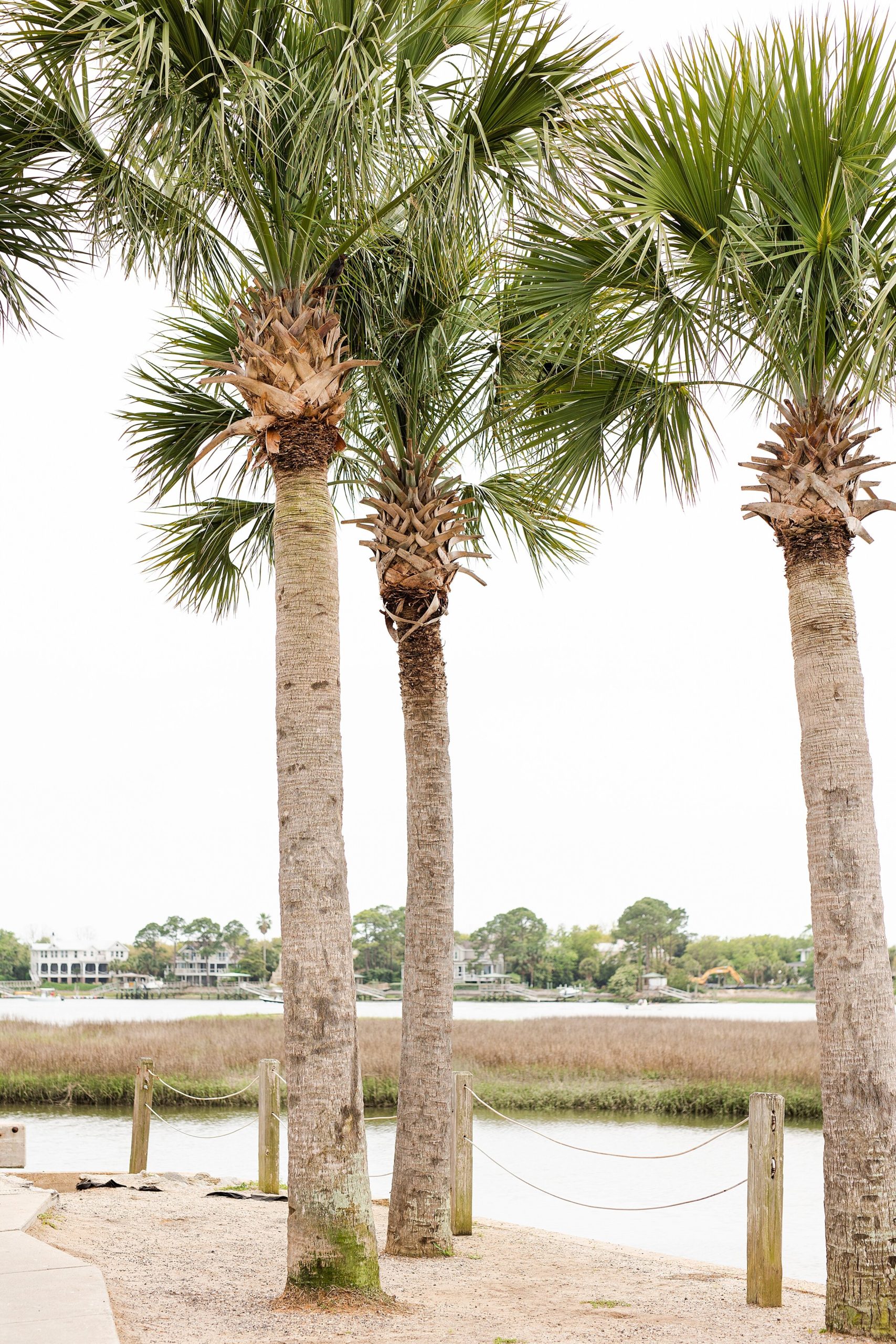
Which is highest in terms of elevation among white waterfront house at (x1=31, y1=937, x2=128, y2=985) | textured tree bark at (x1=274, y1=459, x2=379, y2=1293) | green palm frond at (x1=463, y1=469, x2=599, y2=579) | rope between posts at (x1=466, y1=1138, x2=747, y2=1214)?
green palm frond at (x1=463, y1=469, x2=599, y2=579)

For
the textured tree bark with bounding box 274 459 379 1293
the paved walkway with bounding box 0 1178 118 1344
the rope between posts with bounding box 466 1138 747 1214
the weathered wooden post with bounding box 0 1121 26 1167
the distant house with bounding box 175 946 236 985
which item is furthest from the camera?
the distant house with bounding box 175 946 236 985

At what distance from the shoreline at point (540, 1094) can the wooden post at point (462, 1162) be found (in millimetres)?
11734

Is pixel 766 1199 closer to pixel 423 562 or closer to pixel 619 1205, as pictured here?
pixel 423 562

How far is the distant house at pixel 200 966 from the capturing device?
108875 millimetres

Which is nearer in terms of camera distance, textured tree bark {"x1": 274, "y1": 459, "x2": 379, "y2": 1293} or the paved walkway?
the paved walkway

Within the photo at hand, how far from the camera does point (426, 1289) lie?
639 centimetres

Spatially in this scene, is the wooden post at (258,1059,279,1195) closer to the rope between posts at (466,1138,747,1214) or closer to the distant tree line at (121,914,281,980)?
the rope between posts at (466,1138,747,1214)

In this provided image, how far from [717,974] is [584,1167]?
8230 cm

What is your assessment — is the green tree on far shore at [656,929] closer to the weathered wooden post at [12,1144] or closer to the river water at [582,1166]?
the river water at [582,1166]

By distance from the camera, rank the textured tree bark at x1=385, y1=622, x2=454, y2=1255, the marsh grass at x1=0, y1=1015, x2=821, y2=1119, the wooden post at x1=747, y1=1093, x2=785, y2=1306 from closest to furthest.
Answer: the wooden post at x1=747, y1=1093, x2=785, y2=1306, the textured tree bark at x1=385, y1=622, x2=454, y2=1255, the marsh grass at x1=0, y1=1015, x2=821, y2=1119

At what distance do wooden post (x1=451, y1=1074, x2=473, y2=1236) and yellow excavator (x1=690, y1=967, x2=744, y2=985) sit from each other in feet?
292

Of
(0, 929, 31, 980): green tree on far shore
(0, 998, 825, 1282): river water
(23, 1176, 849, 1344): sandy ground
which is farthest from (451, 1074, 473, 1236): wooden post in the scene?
(0, 929, 31, 980): green tree on far shore

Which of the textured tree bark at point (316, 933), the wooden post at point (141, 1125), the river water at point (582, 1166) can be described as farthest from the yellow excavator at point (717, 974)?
the textured tree bark at point (316, 933)

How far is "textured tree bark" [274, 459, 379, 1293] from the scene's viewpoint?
554 centimetres
